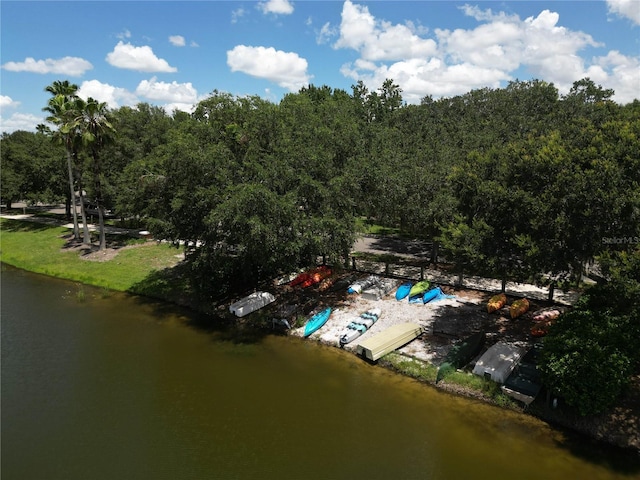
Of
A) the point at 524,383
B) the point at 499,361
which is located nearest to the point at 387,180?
the point at 499,361

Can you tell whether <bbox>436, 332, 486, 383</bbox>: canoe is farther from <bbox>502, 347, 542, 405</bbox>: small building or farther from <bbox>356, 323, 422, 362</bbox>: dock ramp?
<bbox>356, 323, 422, 362</bbox>: dock ramp

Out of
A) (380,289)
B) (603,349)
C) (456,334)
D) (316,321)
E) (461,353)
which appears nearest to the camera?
(603,349)

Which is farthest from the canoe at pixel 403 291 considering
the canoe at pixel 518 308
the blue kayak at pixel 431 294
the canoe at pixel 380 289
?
the canoe at pixel 518 308

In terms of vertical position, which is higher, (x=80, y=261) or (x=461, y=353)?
(x=80, y=261)

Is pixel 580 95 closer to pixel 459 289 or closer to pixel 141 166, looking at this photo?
pixel 459 289

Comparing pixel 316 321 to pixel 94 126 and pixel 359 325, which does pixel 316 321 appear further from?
pixel 94 126

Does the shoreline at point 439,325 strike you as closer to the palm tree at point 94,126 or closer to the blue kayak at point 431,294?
the blue kayak at point 431,294
